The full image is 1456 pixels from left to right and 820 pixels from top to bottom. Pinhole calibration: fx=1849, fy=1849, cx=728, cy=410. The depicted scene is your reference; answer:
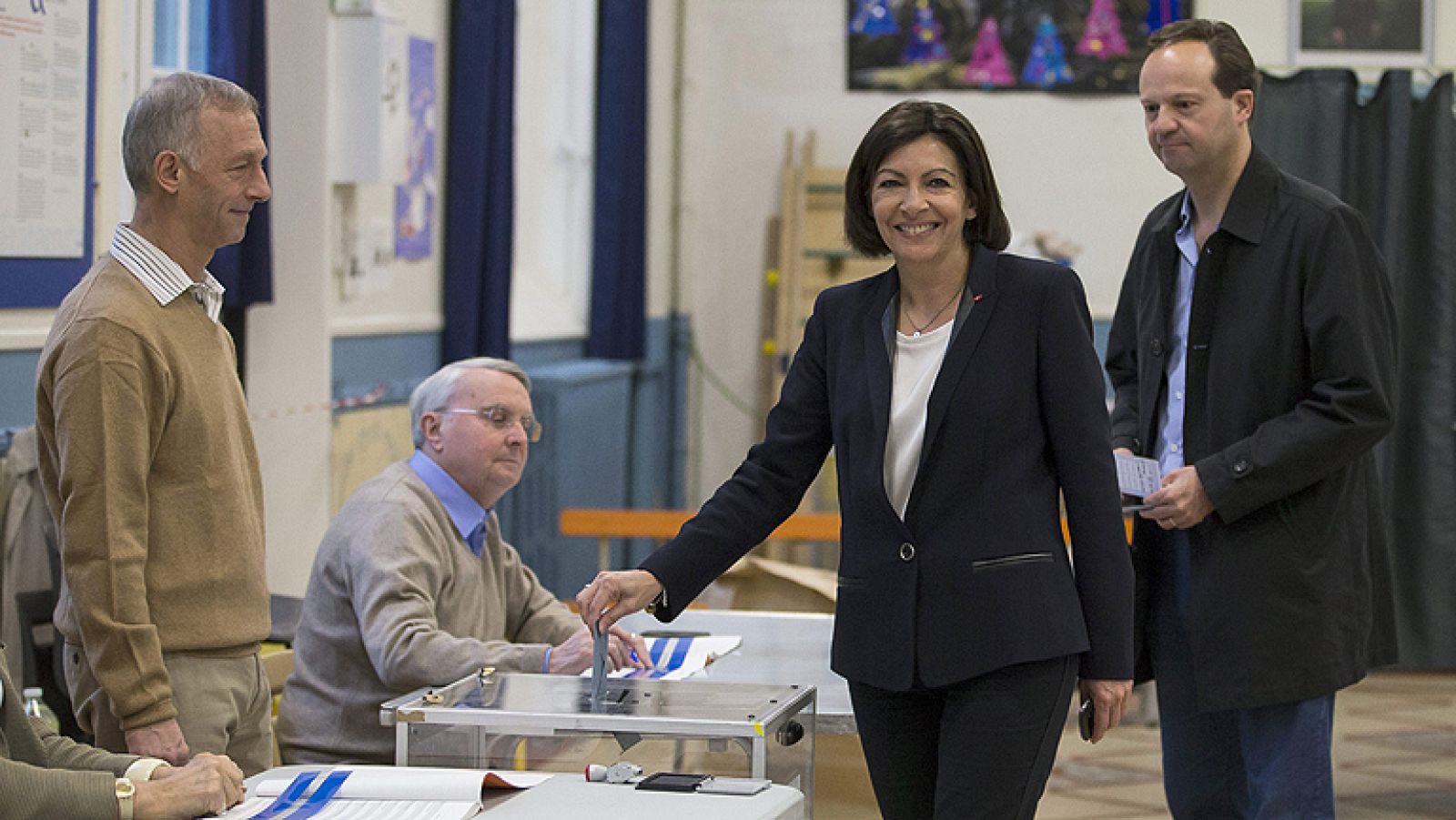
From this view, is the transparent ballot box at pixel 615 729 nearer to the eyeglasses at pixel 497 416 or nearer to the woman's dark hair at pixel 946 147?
the woman's dark hair at pixel 946 147

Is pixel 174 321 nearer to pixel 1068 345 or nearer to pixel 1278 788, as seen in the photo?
pixel 1068 345

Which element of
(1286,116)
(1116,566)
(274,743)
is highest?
(1286,116)

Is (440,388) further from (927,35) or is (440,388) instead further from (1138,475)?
(927,35)

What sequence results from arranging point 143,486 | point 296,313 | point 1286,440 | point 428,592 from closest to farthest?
point 143,486
point 1286,440
point 428,592
point 296,313

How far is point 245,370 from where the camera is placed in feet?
16.8

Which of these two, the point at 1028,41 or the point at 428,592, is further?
the point at 1028,41

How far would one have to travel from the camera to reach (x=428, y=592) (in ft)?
11.1

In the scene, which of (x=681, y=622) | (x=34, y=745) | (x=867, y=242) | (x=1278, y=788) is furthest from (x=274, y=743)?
(x=1278, y=788)

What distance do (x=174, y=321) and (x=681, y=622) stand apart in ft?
4.60

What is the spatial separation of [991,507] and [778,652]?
110 centimetres

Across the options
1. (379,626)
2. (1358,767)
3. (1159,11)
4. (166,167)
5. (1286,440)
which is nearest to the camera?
(166,167)

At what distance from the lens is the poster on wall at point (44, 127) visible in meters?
3.94

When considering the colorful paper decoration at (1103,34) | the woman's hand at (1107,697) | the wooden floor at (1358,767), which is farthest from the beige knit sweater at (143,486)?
the colorful paper decoration at (1103,34)

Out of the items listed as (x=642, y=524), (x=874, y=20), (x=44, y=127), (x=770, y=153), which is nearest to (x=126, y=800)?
(x=44, y=127)
